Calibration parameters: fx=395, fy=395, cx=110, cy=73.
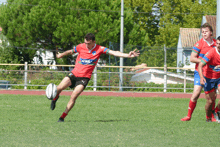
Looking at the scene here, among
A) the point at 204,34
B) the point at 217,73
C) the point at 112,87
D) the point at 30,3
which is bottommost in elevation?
the point at 112,87

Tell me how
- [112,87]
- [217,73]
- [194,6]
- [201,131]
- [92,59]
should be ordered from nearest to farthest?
[201,131]
[217,73]
[92,59]
[112,87]
[194,6]

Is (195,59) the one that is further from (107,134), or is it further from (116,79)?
(116,79)

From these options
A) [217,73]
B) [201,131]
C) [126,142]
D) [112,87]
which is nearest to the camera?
[126,142]

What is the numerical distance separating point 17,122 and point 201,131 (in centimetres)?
360

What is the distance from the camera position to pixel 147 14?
5241cm

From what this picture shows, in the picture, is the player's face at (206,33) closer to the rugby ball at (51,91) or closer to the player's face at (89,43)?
the player's face at (89,43)

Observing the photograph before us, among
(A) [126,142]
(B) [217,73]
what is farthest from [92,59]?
(A) [126,142]

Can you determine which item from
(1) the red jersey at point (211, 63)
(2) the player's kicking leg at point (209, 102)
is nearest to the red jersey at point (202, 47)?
(1) the red jersey at point (211, 63)

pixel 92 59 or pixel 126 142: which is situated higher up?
pixel 92 59

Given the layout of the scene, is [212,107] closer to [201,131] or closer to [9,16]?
[201,131]

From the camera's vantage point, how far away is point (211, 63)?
25.2ft

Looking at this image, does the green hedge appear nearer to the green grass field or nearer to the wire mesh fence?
the wire mesh fence

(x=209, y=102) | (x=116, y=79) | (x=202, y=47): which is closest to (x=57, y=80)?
(x=116, y=79)

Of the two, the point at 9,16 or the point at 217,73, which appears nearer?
the point at 217,73
